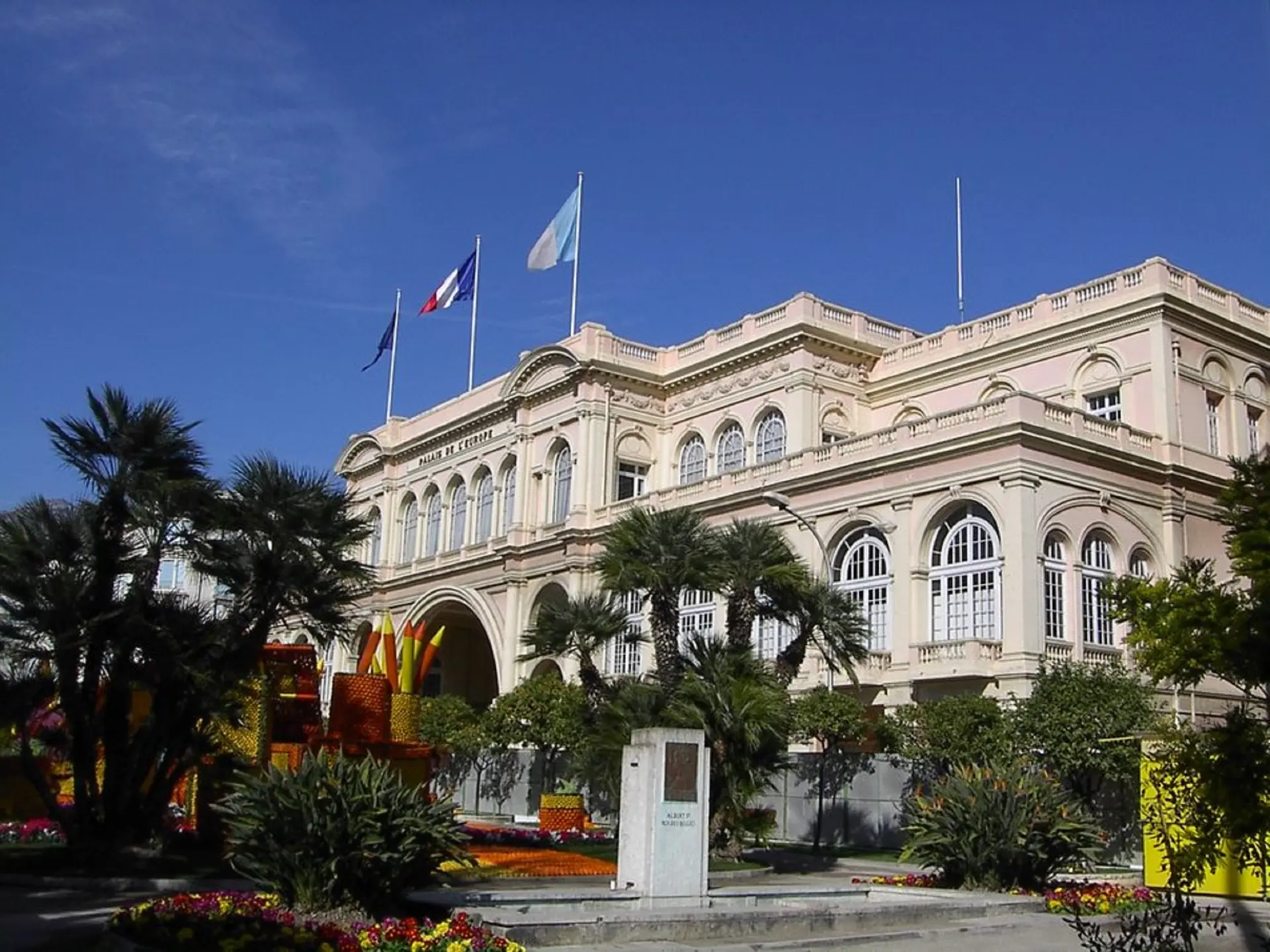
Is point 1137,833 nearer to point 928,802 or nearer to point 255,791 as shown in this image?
point 928,802

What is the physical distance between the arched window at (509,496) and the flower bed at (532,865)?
29.8 meters

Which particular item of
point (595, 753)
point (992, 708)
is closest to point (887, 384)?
point (992, 708)

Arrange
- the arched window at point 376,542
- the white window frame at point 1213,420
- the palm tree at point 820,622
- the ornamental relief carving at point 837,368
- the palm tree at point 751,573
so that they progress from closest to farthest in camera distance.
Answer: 1. the palm tree at point 751,573
2. the palm tree at point 820,622
3. the white window frame at point 1213,420
4. the ornamental relief carving at point 837,368
5. the arched window at point 376,542

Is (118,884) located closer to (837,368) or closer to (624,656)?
(624,656)

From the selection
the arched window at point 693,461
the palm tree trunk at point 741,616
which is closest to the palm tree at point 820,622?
the palm tree trunk at point 741,616

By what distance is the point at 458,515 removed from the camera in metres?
59.9

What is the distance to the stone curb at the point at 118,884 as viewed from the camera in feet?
61.0

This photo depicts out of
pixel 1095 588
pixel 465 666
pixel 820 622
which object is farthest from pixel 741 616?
pixel 465 666

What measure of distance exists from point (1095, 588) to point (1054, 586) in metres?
1.49

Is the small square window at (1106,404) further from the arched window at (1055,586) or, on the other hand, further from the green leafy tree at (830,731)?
the green leafy tree at (830,731)

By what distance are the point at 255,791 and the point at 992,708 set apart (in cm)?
1995

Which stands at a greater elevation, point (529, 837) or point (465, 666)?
point (465, 666)

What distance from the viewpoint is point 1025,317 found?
42562 mm

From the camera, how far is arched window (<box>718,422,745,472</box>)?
47938mm
